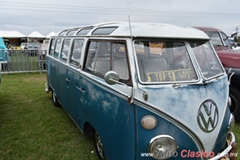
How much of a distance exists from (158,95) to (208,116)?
0.61 m

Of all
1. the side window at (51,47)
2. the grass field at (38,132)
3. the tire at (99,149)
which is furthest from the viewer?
the side window at (51,47)

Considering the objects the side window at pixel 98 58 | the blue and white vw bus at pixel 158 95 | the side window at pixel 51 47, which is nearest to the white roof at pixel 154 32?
the blue and white vw bus at pixel 158 95

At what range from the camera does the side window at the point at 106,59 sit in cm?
247

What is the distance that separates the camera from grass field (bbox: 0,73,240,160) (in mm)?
3576

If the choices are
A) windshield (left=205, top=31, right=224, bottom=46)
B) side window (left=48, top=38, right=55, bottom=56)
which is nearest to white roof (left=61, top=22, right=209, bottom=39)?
side window (left=48, top=38, right=55, bottom=56)

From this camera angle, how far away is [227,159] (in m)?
2.36

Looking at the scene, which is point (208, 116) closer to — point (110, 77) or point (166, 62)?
point (166, 62)

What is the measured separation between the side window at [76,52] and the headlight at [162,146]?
76.8 inches

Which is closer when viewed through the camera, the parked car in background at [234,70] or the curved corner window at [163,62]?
the curved corner window at [163,62]

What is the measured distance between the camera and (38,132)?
4355 millimetres

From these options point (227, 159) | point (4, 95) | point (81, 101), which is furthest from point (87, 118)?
point (4, 95)

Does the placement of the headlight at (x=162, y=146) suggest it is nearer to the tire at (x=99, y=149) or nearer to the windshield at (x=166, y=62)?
the windshield at (x=166, y=62)

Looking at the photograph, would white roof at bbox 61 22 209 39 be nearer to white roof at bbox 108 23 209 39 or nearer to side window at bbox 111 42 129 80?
white roof at bbox 108 23 209 39

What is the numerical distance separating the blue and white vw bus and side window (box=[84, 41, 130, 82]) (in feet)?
0.04
